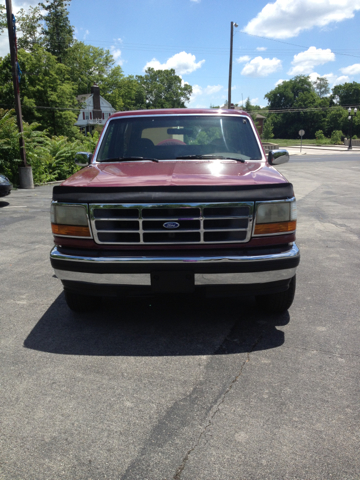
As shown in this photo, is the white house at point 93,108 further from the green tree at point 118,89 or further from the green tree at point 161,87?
the green tree at point 161,87

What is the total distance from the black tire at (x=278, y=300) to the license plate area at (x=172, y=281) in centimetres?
89

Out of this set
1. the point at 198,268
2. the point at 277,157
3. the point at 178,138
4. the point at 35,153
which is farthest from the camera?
the point at 35,153

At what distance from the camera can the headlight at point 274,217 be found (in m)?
3.34

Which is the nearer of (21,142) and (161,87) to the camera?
(21,142)

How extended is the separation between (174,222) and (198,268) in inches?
15.1

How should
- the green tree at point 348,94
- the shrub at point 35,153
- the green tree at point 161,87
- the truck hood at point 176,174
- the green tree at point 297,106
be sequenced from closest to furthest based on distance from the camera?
the truck hood at point 176,174 → the shrub at point 35,153 → the green tree at point 161,87 → the green tree at point 297,106 → the green tree at point 348,94

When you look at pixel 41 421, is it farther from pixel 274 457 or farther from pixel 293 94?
pixel 293 94

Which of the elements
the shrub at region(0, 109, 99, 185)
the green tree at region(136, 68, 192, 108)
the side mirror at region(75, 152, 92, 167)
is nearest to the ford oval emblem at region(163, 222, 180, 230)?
the side mirror at region(75, 152, 92, 167)

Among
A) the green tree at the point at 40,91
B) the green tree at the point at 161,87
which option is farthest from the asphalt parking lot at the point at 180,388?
the green tree at the point at 161,87

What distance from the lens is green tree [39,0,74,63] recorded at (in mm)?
61375

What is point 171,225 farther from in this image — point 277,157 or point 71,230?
point 277,157

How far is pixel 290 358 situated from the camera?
321 centimetres

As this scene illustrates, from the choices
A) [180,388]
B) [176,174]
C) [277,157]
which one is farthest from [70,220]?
[277,157]

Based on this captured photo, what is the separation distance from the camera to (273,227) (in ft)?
11.1
